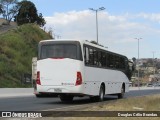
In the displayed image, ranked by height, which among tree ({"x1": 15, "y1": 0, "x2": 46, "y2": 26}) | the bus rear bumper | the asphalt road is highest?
tree ({"x1": 15, "y1": 0, "x2": 46, "y2": 26})

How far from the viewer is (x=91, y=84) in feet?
86.2

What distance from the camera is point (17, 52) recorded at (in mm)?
66562

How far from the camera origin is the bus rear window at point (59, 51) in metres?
24.7

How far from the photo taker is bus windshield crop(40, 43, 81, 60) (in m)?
24.6

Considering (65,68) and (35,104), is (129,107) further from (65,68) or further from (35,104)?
(35,104)

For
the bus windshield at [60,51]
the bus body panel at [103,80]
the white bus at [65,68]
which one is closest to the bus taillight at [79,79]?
the white bus at [65,68]

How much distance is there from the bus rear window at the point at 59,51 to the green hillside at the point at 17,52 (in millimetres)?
29119

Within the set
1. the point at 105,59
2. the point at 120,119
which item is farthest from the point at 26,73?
the point at 120,119

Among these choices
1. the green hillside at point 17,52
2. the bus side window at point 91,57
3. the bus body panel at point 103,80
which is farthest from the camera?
the green hillside at point 17,52

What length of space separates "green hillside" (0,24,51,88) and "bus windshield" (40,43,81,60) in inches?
1147

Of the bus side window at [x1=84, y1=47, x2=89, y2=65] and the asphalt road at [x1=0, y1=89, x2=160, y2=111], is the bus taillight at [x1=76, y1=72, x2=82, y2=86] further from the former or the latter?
the asphalt road at [x1=0, y1=89, x2=160, y2=111]

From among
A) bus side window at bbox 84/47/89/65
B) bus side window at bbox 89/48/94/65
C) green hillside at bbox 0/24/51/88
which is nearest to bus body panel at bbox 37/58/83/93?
bus side window at bbox 84/47/89/65

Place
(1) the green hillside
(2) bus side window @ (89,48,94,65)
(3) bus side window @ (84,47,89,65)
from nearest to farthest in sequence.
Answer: (3) bus side window @ (84,47,89,65), (2) bus side window @ (89,48,94,65), (1) the green hillside

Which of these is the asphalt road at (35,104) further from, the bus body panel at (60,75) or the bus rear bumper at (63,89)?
the bus body panel at (60,75)
